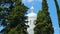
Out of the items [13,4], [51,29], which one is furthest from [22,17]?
[51,29]

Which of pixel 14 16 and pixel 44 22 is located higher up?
pixel 14 16

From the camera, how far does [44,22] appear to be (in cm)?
4209

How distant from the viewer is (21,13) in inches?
1172

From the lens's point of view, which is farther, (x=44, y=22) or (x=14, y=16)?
(x=44, y=22)

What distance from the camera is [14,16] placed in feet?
97.6

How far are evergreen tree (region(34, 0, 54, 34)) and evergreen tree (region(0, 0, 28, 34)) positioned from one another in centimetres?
1142

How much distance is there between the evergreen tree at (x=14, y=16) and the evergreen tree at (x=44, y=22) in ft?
37.5

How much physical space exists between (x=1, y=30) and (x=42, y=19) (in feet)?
47.1

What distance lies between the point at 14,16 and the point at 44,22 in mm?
13292

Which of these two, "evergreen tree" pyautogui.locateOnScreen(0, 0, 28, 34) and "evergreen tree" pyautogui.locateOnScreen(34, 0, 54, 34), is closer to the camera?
"evergreen tree" pyautogui.locateOnScreen(0, 0, 28, 34)

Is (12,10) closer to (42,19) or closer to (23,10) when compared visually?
(23,10)

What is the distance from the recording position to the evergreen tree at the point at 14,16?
2875 cm

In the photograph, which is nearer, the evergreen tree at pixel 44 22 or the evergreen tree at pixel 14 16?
the evergreen tree at pixel 14 16

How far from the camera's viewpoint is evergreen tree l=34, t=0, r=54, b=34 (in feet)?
135
